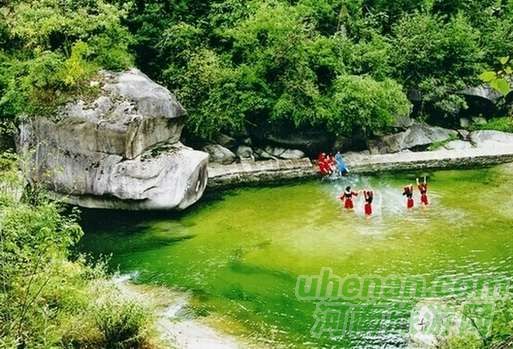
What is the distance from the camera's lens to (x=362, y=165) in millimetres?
24984

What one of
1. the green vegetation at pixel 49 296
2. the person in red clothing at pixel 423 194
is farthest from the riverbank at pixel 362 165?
the green vegetation at pixel 49 296

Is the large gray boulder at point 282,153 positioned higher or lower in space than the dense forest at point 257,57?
lower

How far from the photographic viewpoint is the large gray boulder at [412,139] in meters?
26.9

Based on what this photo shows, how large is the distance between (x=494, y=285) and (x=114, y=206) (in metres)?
12.2

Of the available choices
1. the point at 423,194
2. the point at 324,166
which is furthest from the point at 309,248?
the point at 324,166

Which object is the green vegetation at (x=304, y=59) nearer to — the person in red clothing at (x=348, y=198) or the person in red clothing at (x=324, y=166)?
the person in red clothing at (x=324, y=166)

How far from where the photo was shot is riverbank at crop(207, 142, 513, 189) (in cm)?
2416

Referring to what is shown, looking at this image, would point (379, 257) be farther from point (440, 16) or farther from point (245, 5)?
point (440, 16)

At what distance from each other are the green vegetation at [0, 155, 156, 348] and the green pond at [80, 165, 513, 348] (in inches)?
118

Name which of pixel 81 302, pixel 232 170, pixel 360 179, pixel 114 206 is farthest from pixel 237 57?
pixel 81 302

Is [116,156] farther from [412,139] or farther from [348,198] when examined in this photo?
[412,139]

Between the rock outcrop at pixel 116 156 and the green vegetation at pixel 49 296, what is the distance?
308 inches

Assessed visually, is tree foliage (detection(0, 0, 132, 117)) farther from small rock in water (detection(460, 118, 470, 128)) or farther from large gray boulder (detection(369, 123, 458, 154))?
small rock in water (detection(460, 118, 470, 128))

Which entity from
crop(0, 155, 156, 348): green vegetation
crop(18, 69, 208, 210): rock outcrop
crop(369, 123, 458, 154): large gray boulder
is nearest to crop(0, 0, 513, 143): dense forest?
crop(369, 123, 458, 154): large gray boulder
